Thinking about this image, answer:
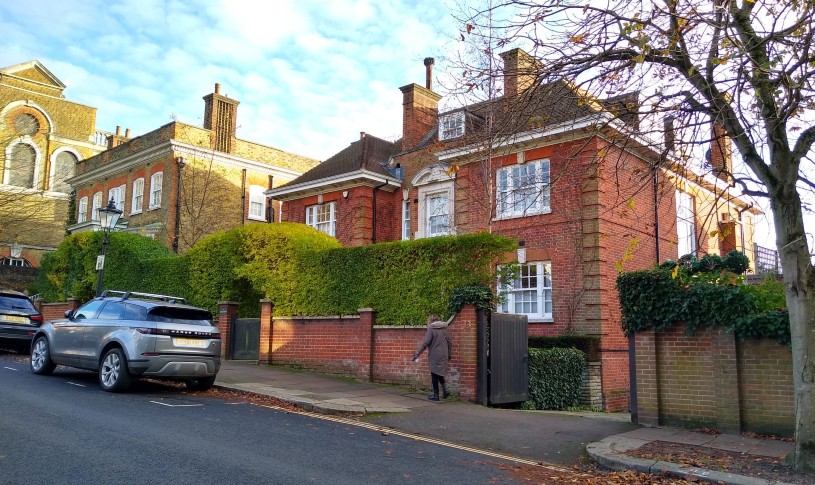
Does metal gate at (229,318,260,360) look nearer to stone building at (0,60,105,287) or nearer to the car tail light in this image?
the car tail light

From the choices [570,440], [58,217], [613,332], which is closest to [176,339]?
[570,440]

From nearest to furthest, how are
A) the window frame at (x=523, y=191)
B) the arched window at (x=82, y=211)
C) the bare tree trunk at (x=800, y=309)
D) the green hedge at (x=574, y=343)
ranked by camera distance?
the bare tree trunk at (x=800, y=309)
the green hedge at (x=574, y=343)
the window frame at (x=523, y=191)
the arched window at (x=82, y=211)

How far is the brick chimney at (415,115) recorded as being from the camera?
83.9 ft

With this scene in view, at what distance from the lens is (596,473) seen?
23.9ft

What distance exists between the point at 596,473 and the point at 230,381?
8342 mm

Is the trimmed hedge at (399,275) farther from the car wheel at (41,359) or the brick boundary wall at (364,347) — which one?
the car wheel at (41,359)

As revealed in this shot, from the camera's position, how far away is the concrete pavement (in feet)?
25.8

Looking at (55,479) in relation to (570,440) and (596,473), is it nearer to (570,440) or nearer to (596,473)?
(596,473)

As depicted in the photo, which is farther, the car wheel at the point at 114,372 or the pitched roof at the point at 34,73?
the pitched roof at the point at 34,73

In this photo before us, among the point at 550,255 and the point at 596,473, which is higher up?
the point at 550,255

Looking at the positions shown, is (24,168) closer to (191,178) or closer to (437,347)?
(191,178)

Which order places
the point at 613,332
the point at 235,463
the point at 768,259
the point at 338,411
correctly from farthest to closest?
the point at 768,259 < the point at 613,332 < the point at 338,411 < the point at 235,463

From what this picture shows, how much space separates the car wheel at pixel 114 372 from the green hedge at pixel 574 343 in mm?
9681

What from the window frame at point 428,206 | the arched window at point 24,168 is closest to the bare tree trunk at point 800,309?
the window frame at point 428,206
